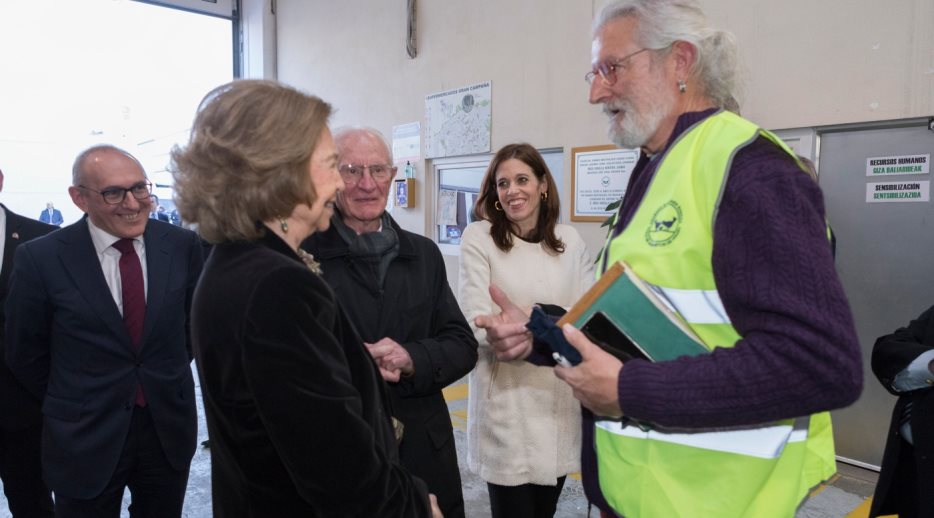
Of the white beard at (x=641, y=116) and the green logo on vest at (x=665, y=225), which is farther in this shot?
the white beard at (x=641, y=116)

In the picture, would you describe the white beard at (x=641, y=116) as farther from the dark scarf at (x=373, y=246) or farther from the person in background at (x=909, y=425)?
the person in background at (x=909, y=425)

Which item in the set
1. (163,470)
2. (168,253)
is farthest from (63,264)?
(163,470)

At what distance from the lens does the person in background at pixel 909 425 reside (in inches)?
72.6

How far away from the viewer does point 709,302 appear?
39.1 inches

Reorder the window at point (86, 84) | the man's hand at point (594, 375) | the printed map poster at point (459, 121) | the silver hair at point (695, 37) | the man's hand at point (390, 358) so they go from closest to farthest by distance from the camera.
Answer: the man's hand at point (594, 375)
the silver hair at point (695, 37)
the man's hand at point (390, 358)
the printed map poster at point (459, 121)
the window at point (86, 84)

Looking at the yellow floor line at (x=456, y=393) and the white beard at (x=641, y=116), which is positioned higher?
the white beard at (x=641, y=116)

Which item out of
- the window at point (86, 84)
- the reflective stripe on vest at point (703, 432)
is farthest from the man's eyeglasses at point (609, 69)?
the window at point (86, 84)

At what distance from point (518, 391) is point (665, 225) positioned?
1377mm

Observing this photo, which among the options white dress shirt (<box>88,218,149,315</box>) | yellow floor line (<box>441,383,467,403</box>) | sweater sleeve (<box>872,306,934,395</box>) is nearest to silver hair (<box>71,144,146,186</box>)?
white dress shirt (<box>88,218,149,315</box>)

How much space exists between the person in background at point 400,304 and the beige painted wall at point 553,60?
14.7 inches

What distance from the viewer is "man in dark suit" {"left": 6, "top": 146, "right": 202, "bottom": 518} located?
200 cm

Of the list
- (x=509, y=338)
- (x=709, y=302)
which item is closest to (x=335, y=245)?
(x=509, y=338)

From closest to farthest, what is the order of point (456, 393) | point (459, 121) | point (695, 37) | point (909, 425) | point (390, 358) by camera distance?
Result: point (695, 37)
point (390, 358)
point (909, 425)
point (456, 393)
point (459, 121)

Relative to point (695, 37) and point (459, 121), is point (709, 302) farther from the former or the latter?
point (459, 121)
